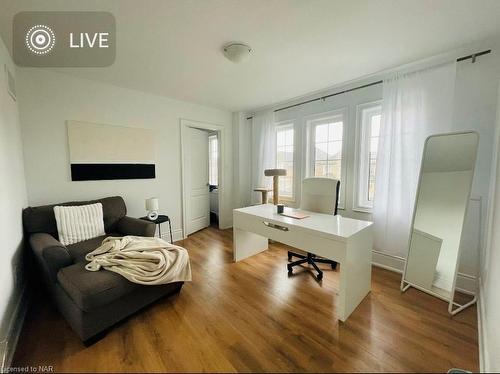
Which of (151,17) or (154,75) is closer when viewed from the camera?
(151,17)

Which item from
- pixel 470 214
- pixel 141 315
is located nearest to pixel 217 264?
pixel 141 315

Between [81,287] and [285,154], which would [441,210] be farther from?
[81,287]

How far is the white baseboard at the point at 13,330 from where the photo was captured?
1250mm

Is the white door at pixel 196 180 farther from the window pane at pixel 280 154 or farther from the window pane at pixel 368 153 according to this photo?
the window pane at pixel 368 153

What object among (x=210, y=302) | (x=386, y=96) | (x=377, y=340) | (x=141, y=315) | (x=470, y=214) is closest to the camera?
(x=377, y=340)

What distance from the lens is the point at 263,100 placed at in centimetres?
348

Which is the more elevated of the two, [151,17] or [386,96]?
[151,17]

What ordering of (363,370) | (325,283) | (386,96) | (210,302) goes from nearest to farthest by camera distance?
(363,370) → (210,302) → (325,283) → (386,96)

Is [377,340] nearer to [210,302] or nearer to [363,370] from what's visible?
[363,370]

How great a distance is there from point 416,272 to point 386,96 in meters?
1.95

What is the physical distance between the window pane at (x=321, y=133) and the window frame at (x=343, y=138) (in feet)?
0.16

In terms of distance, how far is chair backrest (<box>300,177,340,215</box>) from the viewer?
93.8 inches

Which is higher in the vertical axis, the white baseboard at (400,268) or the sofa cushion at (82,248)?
the sofa cushion at (82,248)

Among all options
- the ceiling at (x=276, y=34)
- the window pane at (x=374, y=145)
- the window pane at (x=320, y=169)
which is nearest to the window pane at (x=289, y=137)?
the window pane at (x=320, y=169)
